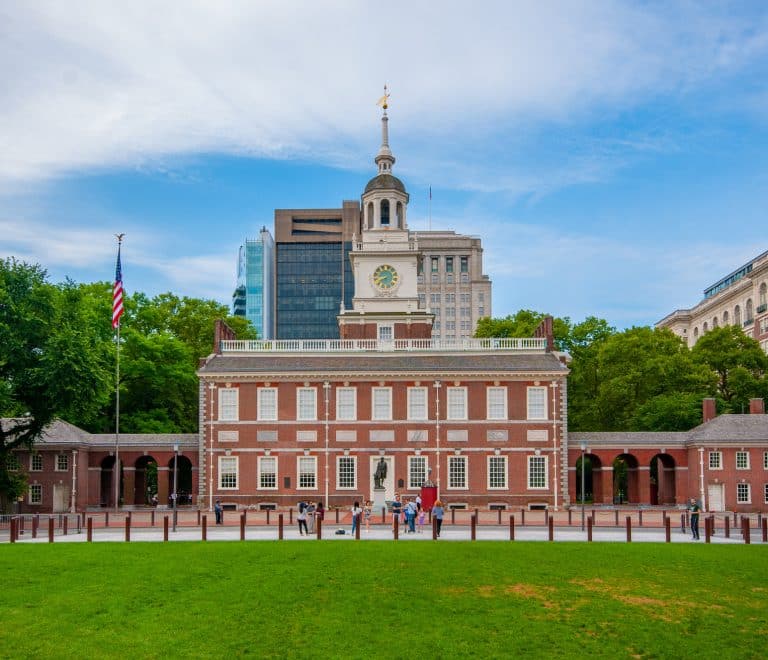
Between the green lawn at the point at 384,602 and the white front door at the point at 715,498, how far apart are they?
28.2m

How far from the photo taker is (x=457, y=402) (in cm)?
5700

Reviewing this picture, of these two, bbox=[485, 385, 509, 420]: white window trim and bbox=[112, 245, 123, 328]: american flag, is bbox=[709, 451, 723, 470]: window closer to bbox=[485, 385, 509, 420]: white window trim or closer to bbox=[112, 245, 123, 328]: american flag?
bbox=[485, 385, 509, 420]: white window trim

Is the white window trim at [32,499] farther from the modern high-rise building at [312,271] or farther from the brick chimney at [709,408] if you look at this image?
the modern high-rise building at [312,271]

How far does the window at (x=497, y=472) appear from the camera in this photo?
185ft

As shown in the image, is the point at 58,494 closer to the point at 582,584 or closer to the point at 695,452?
the point at 695,452

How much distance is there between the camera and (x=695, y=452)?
5647 cm

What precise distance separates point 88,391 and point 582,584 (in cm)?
2937

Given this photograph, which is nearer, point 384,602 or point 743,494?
point 384,602

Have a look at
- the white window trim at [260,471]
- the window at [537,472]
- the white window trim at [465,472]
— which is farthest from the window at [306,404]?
the window at [537,472]

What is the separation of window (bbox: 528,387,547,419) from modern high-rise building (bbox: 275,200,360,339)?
434 feet

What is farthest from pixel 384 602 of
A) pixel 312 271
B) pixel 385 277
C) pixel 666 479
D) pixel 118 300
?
pixel 312 271

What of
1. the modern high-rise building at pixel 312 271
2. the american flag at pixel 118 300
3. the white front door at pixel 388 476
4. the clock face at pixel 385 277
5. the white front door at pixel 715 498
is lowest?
the white front door at pixel 715 498

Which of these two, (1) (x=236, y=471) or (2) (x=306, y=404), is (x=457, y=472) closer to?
(2) (x=306, y=404)

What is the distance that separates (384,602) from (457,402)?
3637cm
